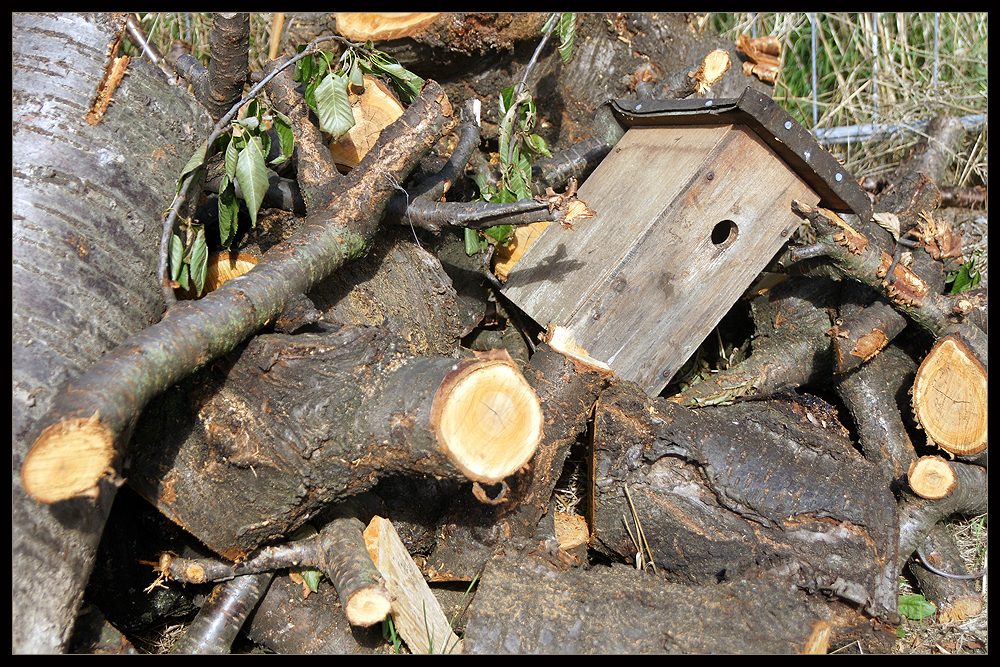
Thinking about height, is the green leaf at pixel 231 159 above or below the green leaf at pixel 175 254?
above

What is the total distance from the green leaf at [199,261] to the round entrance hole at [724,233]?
76.5 inches

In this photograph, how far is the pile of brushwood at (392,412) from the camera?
1872 millimetres

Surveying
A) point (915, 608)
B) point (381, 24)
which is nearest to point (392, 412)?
point (381, 24)

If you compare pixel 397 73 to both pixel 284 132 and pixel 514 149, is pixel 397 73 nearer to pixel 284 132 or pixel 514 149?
pixel 284 132

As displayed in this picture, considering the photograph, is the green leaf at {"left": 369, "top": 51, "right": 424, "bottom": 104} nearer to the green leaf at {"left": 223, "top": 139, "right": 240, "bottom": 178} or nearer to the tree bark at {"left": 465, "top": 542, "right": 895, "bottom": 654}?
the green leaf at {"left": 223, "top": 139, "right": 240, "bottom": 178}

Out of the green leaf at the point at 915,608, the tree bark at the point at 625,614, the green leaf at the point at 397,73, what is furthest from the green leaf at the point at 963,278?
the green leaf at the point at 397,73

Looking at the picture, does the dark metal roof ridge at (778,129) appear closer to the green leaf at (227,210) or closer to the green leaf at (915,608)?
the green leaf at (915,608)

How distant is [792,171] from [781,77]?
8.46 ft

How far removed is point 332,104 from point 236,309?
88 centimetres

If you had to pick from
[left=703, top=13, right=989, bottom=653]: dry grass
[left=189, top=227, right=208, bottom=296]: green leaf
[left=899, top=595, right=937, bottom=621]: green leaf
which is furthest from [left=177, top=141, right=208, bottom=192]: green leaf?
[left=703, top=13, right=989, bottom=653]: dry grass

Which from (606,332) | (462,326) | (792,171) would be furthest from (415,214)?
(792,171)

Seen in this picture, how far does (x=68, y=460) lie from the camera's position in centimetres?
155

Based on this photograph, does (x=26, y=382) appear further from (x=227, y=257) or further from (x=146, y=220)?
(x=227, y=257)

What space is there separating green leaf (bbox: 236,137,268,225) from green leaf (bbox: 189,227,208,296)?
0.79ft
